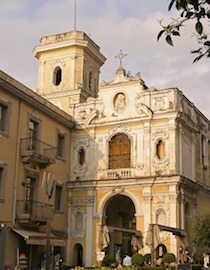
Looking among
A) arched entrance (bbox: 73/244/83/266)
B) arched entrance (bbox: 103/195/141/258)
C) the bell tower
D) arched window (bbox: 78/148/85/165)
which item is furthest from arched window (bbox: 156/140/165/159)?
the bell tower

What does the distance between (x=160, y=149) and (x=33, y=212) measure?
8.52 m

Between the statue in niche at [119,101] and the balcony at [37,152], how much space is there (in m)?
5.09

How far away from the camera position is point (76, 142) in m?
31.4

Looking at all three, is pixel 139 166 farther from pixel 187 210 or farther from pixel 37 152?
pixel 37 152

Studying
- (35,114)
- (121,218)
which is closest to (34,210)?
(35,114)

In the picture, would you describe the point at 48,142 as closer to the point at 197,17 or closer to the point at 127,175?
the point at 127,175

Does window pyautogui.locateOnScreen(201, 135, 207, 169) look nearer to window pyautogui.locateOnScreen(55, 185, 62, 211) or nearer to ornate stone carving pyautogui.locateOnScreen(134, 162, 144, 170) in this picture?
ornate stone carving pyautogui.locateOnScreen(134, 162, 144, 170)

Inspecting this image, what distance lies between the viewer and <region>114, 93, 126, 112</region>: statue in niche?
100 ft

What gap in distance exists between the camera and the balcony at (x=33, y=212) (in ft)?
80.6

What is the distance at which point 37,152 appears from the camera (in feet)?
87.2

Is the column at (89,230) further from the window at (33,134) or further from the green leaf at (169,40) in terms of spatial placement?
the green leaf at (169,40)

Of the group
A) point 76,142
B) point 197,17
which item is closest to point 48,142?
point 76,142

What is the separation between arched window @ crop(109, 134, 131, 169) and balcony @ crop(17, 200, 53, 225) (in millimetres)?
5381

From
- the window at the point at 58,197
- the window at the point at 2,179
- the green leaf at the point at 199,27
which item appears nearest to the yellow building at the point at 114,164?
the window at the point at 2,179
